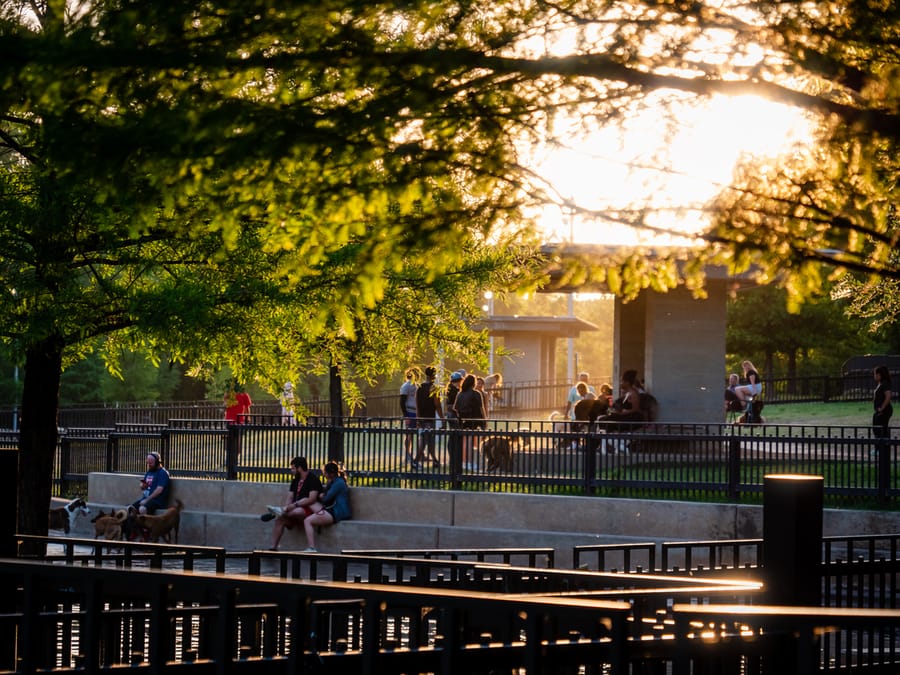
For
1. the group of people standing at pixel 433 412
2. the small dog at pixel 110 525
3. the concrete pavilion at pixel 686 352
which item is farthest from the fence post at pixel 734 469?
the small dog at pixel 110 525

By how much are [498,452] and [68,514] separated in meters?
7.71

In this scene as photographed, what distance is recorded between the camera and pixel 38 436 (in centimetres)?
1563

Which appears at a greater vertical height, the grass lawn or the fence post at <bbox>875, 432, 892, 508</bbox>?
the grass lawn

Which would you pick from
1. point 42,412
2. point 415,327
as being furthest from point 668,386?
point 42,412

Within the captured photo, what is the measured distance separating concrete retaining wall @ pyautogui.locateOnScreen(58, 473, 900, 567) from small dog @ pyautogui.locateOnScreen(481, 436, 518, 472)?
96cm

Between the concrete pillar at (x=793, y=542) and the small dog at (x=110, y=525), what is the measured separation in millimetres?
15306

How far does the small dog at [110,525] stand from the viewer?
2103 centimetres

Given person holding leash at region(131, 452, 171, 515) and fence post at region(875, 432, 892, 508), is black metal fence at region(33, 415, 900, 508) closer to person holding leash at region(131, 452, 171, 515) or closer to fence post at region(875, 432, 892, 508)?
fence post at region(875, 432, 892, 508)

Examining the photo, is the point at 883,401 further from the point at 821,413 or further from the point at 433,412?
the point at 821,413

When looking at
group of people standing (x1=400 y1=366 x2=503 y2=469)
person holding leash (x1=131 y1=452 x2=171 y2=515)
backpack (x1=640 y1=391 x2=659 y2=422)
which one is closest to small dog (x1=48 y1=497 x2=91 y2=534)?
person holding leash (x1=131 y1=452 x2=171 y2=515)

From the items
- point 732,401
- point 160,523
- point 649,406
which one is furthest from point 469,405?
point 732,401

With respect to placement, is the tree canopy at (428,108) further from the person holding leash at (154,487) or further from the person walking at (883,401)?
the person holding leash at (154,487)

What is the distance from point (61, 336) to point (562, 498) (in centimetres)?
745

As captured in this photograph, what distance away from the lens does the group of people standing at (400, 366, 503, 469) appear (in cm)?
2067
